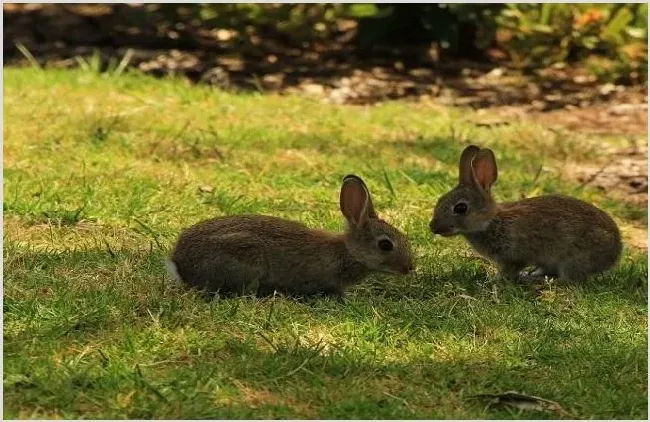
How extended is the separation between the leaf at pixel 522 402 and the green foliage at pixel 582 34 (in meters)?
7.41

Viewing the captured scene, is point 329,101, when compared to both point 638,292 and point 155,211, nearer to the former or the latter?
point 155,211

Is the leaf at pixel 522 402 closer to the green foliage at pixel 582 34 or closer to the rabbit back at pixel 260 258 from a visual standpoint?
the rabbit back at pixel 260 258

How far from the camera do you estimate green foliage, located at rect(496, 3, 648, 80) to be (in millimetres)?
11672

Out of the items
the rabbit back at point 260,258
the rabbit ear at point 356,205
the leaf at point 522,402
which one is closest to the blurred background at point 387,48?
the rabbit ear at point 356,205

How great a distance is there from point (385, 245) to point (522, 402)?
1.45m

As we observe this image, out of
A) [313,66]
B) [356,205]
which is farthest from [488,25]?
[356,205]

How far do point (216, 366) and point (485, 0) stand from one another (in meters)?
6.43

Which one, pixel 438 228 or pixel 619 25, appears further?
pixel 619 25

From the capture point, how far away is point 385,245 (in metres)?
5.96

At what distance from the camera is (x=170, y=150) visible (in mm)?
8367

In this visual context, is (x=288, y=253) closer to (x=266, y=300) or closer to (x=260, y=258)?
(x=260, y=258)

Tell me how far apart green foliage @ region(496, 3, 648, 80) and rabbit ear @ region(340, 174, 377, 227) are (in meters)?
6.18

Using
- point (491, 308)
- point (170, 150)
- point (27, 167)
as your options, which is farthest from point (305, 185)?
point (491, 308)

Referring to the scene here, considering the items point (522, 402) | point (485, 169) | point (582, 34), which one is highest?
Result: point (485, 169)
